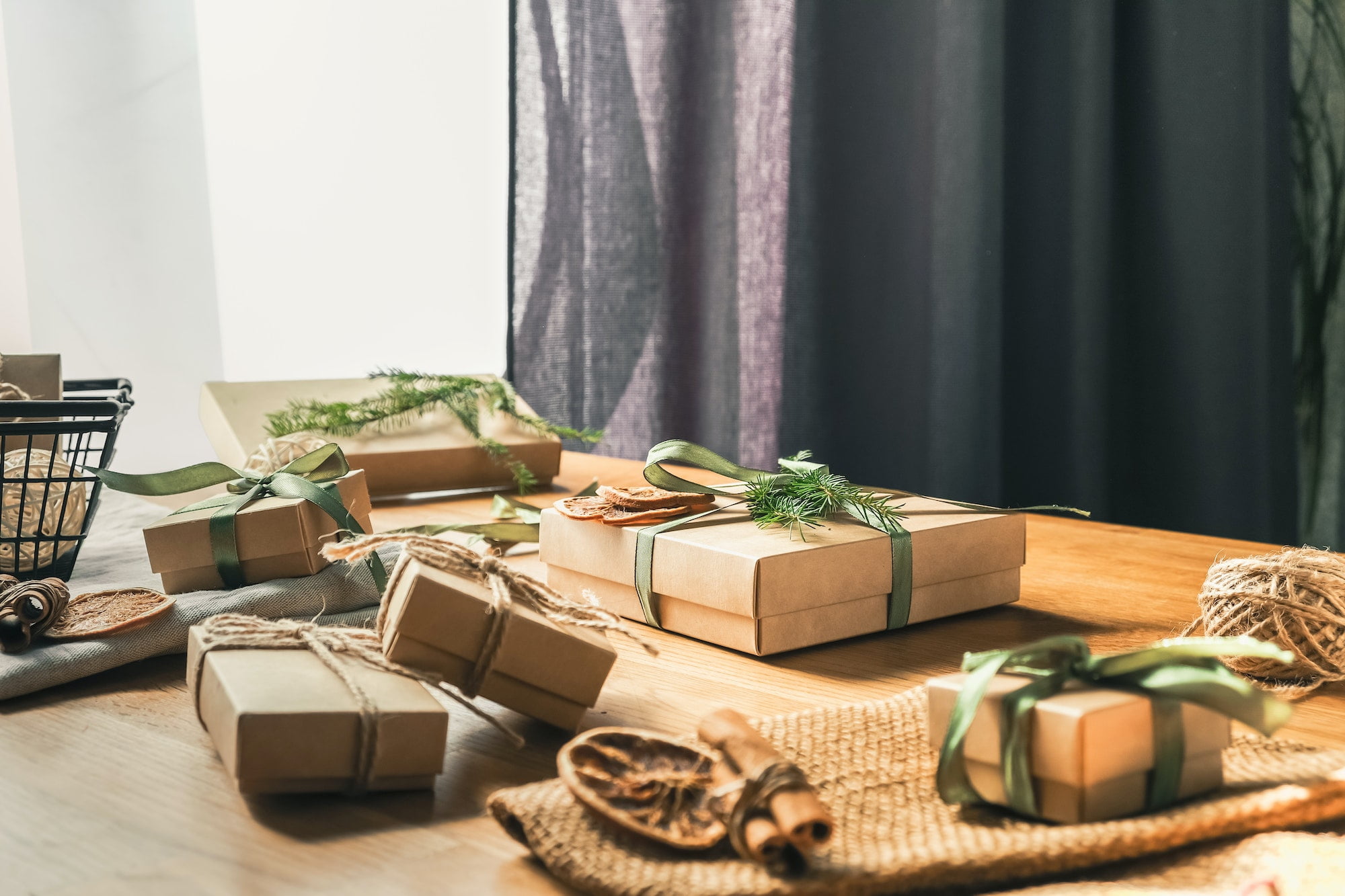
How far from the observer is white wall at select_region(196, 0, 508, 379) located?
6.61ft

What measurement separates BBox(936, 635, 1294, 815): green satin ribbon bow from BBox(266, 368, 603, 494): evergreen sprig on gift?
87 centimetres

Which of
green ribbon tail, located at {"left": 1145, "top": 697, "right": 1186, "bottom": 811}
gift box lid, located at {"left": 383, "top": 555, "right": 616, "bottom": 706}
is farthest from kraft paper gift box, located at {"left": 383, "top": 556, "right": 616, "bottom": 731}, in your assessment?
green ribbon tail, located at {"left": 1145, "top": 697, "right": 1186, "bottom": 811}

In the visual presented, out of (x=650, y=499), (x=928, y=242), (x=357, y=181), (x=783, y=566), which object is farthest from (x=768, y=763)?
(x=357, y=181)

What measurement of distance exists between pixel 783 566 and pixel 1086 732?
26cm

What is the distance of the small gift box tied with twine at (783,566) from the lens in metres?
0.64

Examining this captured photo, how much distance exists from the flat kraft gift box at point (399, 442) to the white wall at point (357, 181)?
32.5 inches

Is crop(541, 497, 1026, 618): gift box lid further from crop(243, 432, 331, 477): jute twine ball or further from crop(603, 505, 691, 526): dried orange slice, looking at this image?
crop(243, 432, 331, 477): jute twine ball

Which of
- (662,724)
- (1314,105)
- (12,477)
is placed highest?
(1314,105)

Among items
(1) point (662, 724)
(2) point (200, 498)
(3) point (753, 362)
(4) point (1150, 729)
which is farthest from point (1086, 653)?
(3) point (753, 362)

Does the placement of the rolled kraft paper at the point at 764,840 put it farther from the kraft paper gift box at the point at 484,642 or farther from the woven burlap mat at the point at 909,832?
the kraft paper gift box at the point at 484,642

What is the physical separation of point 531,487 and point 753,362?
82 cm

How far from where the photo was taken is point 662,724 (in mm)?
549

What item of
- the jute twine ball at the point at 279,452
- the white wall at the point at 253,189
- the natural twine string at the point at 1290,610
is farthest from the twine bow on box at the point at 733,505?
the white wall at the point at 253,189

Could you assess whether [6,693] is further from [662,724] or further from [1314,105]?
[1314,105]
